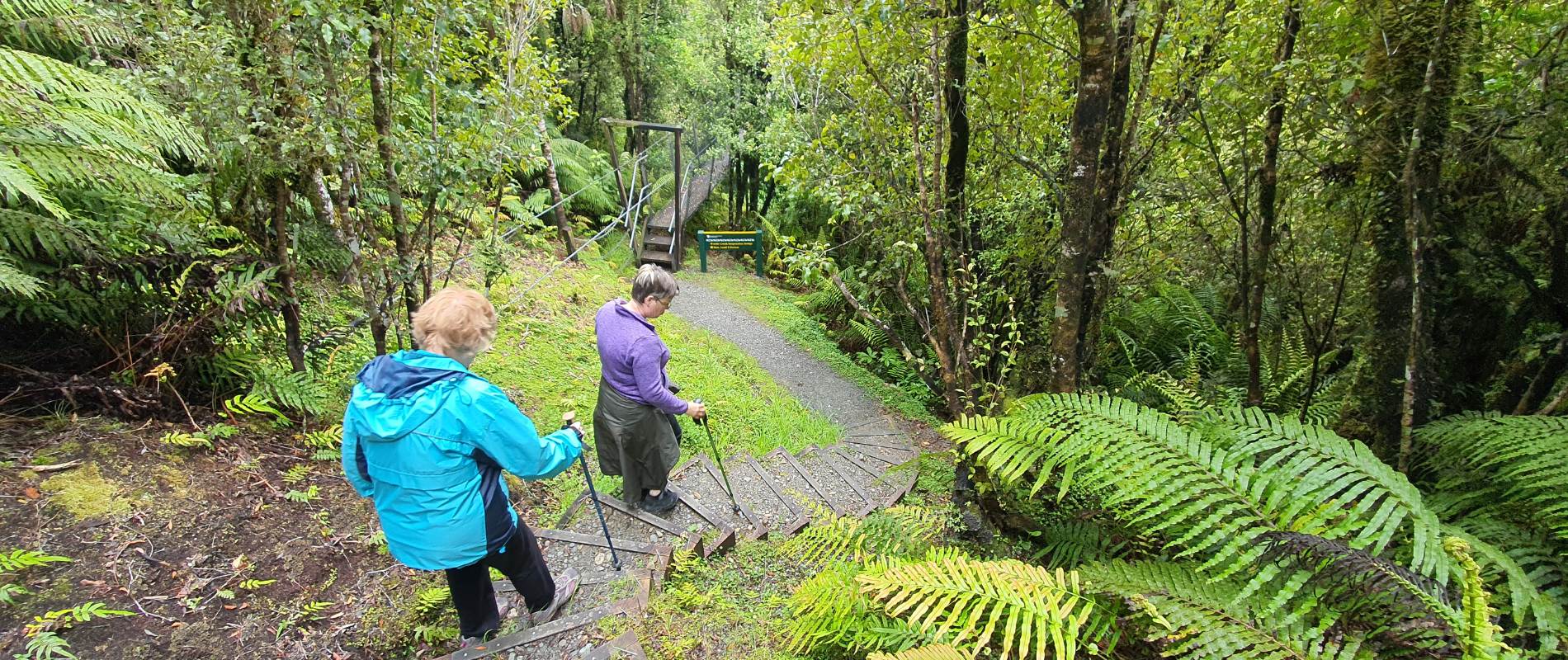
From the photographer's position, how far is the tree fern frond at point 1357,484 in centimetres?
174

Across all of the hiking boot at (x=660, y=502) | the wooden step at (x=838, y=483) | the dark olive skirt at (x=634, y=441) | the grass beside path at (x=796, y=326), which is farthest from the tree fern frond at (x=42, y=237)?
the grass beside path at (x=796, y=326)

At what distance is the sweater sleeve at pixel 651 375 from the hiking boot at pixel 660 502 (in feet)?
2.47

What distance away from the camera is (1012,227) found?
547cm

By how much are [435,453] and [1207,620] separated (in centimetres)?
247

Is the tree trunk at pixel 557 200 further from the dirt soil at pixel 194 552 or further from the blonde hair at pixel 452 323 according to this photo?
the blonde hair at pixel 452 323

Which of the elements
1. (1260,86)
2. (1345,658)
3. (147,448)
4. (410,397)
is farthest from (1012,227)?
(147,448)

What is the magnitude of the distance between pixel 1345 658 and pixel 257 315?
456 cm

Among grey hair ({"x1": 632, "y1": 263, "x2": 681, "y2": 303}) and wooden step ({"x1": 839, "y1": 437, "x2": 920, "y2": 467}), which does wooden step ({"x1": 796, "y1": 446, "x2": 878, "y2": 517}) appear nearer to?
wooden step ({"x1": 839, "y1": 437, "x2": 920, "y2": 467})

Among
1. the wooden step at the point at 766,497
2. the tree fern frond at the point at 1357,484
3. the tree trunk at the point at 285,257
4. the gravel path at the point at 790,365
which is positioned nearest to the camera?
the tree fern frond at the point at 1357,484

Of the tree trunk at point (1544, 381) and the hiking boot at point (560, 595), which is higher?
the tree trunk at point (1544, 381)

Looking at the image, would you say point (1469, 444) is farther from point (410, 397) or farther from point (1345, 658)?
point (410, 397)

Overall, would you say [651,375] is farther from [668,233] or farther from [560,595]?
[668,233]

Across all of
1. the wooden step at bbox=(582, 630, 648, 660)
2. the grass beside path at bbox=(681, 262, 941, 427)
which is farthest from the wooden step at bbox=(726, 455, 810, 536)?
the grass beside path at bbox=(681, 262, 941, 427)

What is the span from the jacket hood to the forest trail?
103 centimetres
